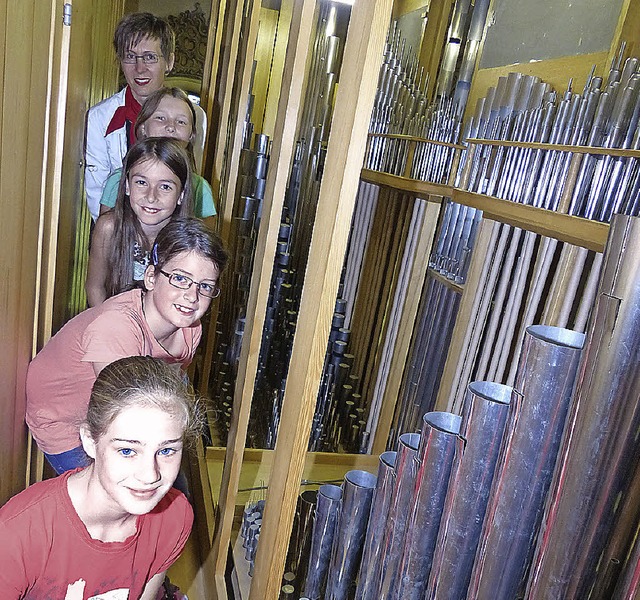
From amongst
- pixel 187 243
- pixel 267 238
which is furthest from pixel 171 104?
pixel 267 238

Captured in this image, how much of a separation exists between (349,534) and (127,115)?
75.2 inches

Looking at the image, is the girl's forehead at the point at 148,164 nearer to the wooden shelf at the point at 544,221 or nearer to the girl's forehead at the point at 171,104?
the girl's forehead at the point at 171,104

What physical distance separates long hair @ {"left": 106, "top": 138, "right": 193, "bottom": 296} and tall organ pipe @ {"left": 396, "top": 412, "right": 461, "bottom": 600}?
4.13ft

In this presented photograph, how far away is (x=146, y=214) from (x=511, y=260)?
4.06 feet

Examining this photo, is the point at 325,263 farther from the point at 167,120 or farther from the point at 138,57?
the point at 138,57

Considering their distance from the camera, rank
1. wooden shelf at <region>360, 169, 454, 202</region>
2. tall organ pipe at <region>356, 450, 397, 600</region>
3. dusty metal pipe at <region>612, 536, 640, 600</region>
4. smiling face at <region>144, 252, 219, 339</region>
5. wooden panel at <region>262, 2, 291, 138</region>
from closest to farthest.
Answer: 1. dusty metal pipe at <region>612, 536, 640, 600</region>
2. tall organ pipe at <region>356, 450, 397, 600</region>
3. smiling face at <region>144, 252, 219, 339</region>
4. wooden shelf at <region>360, 169, 454, 202</region>
5. wooden panel at <region>262, 2, 291, 138</region>

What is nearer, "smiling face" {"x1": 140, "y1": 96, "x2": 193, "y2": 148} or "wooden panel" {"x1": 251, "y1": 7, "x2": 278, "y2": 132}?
"smiling face" {"x1": 140, "y1": 96, "x2": 193, "y2": 148}

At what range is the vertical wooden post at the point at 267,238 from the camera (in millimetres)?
1600

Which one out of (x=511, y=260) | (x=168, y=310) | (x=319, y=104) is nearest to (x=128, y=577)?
(x=168, y=310)

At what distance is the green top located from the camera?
7.72ft

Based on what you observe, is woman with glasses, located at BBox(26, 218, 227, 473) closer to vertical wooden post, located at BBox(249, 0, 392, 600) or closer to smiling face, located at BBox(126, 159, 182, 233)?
smiling face, located at BBox(126, 159, 182, 233)

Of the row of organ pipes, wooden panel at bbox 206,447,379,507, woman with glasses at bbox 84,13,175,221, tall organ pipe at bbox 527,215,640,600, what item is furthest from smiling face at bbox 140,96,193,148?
tall organ pipe at bbox 527,215,640,600

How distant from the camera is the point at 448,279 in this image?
9.36 feet

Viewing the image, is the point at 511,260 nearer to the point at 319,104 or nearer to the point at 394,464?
the point at 394,464
